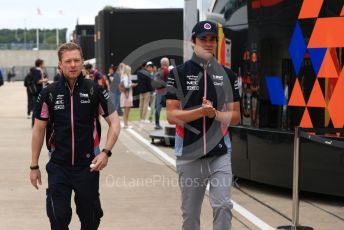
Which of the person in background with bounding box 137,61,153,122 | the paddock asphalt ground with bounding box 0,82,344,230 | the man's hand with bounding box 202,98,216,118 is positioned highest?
the man's hand with bounding box 202,98,216,118

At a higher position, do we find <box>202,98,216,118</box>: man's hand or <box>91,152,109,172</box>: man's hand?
<box>202,98,216,118</box>: man's hand

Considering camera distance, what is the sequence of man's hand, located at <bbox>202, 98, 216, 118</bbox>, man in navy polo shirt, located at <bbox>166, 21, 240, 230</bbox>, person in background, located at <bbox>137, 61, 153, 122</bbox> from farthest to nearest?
person in background, located at <bbox>137, 61, 153, 122</bbox> → man in navy polo shirt, located at <bbox>166, 21, 240, 230</bbox> → man's hand, located at <bbox>202, 98, 216, 118</bbox>

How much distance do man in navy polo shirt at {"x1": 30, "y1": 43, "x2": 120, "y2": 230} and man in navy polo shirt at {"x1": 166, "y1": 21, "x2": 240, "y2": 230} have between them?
610mm

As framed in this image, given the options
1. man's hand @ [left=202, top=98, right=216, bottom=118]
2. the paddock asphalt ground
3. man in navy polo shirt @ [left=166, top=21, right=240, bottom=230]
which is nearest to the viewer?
man's hand @ [left=202, top=98, right=216, bottom=118]

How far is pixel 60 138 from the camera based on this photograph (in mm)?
5148

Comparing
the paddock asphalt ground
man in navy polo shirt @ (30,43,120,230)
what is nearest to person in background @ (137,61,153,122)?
the paddock asphalt ground

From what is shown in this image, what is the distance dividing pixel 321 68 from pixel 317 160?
3.41 feet

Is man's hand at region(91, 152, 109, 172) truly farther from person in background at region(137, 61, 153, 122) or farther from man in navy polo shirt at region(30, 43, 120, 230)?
person in background at region(137, 61, 153, 122)

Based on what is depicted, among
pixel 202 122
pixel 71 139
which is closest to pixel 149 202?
pixel 202 122

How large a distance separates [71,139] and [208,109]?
102cm

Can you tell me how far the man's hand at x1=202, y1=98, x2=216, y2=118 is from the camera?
5120 mm

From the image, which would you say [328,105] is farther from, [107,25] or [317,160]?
[107,25]

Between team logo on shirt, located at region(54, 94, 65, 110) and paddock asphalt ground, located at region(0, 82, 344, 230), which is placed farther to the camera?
paddock asphalt ground, located at region(0, 82, 344, 230)

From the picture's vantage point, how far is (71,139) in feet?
16.9
